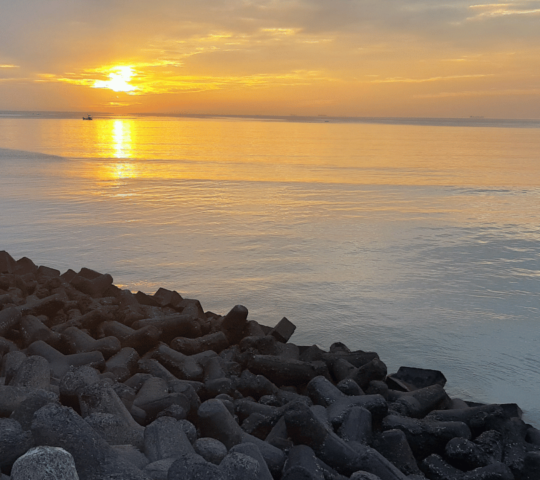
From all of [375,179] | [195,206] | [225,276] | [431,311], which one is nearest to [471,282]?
[431,311]

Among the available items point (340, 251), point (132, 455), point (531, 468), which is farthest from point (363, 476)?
point (340, 251)

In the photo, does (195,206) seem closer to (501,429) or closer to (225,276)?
(225,276)

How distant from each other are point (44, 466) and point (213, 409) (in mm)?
1284

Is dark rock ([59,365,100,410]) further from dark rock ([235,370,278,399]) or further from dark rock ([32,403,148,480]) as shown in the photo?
dark rock ([235,370,278,399])

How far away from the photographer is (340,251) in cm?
899

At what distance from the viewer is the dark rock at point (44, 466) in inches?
84.1

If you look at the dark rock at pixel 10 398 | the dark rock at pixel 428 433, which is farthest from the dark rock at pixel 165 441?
the dark rock at pixel 428 433

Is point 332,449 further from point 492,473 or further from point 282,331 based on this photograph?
point 282,331

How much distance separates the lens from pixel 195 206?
43.1 feet

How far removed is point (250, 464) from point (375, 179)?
16641 millimetres

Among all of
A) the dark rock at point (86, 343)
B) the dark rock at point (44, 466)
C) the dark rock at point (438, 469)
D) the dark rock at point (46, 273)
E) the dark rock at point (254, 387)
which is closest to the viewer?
the dark rock at point (44, 466)

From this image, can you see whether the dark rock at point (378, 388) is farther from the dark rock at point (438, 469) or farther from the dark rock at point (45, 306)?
the dark rock at point (45, 306)

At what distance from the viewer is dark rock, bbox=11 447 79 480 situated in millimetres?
2137

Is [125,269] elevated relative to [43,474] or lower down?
lower down
